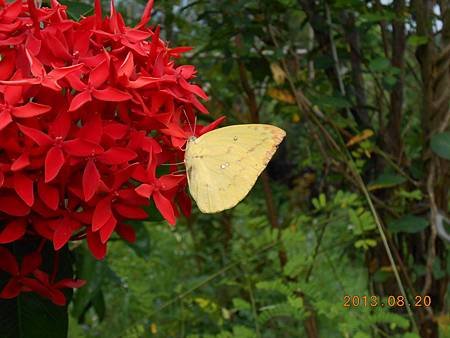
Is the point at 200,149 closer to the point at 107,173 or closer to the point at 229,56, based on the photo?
the point at 107,173

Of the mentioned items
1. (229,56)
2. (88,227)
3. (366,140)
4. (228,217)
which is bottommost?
(228,217)

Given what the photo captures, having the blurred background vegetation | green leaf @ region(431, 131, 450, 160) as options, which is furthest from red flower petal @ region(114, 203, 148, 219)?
green leaf @ region(431, 131, 450, 160)

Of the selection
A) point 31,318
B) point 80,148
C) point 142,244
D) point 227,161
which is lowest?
point 142,244

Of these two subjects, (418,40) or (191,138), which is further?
(418,40)

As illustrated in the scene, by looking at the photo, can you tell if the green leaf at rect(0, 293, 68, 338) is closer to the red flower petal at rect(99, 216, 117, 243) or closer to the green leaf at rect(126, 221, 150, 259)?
the red flower petal at rect(99, 216, 117, 243)

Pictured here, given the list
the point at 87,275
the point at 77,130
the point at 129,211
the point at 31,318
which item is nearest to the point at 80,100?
the point at 77,130

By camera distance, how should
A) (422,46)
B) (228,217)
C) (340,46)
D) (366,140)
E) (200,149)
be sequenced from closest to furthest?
(200,149)
(422,46)
(366,140)
(340,46)
(228,217)

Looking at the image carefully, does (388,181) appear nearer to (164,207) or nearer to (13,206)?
(164,207)

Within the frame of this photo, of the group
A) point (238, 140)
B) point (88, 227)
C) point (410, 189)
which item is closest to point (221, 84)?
point (410, 189)
